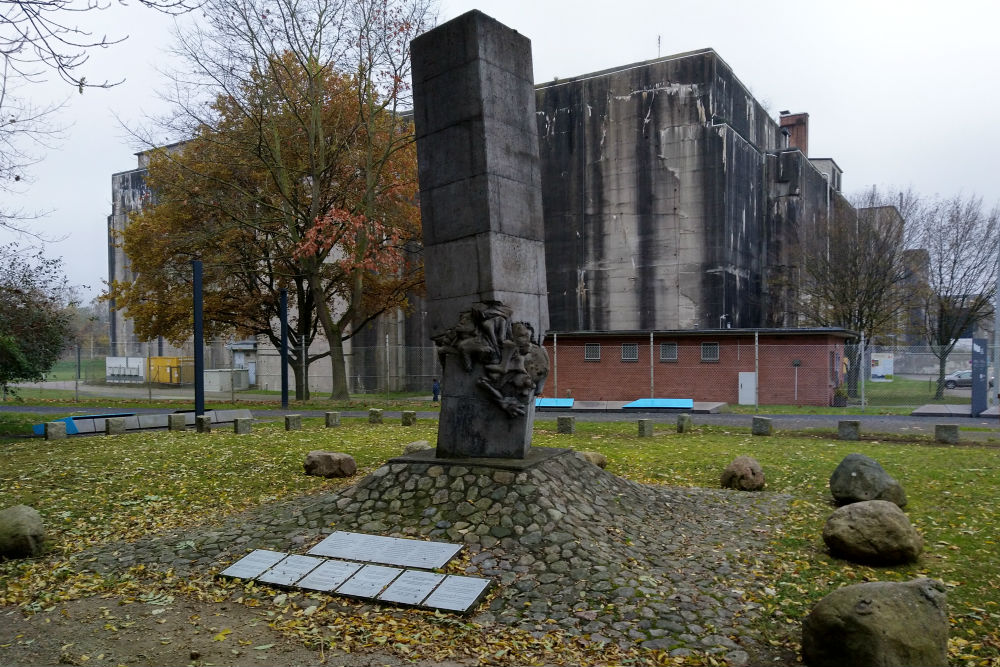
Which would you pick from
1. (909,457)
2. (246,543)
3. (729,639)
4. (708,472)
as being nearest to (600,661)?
(729,639)

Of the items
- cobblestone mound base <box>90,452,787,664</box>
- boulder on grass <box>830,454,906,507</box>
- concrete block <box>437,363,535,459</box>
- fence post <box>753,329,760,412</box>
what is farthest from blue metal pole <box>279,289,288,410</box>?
boulder on grass <box>830,454,906,507</box>

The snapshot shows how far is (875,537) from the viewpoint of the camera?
21.5 ft

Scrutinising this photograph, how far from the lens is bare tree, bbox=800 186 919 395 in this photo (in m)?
32.2

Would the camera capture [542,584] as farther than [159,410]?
No

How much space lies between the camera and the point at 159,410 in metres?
24.4

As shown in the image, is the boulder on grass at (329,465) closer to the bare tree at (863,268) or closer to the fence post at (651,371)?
the fence post at (651,371)

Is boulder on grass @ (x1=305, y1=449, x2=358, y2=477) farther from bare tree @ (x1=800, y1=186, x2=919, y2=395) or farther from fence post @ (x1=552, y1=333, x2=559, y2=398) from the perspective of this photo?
bare tree @ (x1=800, y1=186, x2=919, y2=395)

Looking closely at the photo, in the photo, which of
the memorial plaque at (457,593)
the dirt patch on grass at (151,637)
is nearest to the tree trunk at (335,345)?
the dirt patch on grass at (151,637)

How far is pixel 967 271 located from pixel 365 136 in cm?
2835

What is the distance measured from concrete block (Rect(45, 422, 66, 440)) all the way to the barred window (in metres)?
20.1

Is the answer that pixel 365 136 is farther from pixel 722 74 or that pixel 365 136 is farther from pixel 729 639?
pixel 729 639

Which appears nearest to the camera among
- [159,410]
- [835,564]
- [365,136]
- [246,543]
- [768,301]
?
[835,564]

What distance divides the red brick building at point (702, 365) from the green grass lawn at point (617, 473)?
919 centimetres

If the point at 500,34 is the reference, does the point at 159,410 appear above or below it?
below
